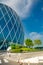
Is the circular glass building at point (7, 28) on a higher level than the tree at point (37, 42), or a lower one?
higher

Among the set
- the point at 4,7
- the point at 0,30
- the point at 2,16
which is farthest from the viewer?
the point at 4,7

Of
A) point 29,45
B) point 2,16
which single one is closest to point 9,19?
point 2,16

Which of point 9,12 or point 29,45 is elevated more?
point 9,12

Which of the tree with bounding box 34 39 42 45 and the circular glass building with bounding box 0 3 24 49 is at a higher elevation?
the circular glass building with bounding box 0 3 24 49

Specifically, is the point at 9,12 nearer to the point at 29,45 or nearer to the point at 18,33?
the point at 18,33

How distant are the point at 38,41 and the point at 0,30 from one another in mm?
19972

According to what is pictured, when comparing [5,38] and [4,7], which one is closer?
[5,38]

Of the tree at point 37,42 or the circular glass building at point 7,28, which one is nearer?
the circular glass building at point 7,28

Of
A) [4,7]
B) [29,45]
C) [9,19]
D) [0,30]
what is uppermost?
[4,7]

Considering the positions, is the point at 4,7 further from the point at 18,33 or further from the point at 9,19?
the point at 18,33

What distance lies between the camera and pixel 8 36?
69062 millimetres

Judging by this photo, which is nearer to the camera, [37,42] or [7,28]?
[7,28]

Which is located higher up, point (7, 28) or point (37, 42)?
point (7, 28)

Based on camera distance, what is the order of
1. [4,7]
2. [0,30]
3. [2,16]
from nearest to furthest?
[0,30]
[2,16]
[4,7]
